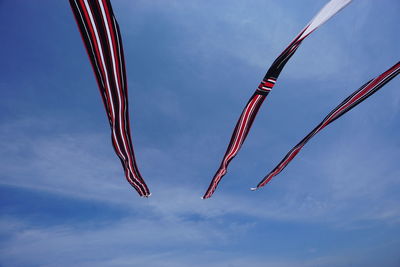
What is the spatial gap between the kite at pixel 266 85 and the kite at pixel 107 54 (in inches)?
109

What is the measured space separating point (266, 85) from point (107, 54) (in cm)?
309

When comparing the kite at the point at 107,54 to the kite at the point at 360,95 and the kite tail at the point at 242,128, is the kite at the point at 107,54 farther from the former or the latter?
the kite at the point at 360,95

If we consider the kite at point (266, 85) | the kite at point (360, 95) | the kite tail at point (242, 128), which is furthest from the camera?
the kite tail at point (242, 128)

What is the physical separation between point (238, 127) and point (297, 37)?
9.38 feet

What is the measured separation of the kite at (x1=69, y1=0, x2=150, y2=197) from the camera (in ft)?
8.85

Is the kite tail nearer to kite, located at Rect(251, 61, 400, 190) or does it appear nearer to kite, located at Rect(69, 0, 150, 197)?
kite, located at Rect(251, 61, 400, 190)

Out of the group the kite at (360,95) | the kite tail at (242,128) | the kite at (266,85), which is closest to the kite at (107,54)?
the kite at (266,85)

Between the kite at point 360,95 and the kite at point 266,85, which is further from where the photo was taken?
the kite at point 360,95

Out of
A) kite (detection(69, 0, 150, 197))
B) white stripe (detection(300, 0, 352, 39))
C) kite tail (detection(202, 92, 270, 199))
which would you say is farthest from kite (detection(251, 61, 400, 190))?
kite (detection(69, 0, 150, 197))

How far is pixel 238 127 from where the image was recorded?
606 centimetres

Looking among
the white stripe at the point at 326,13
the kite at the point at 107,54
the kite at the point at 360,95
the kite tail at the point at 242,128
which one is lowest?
the kite at the point at 107,54

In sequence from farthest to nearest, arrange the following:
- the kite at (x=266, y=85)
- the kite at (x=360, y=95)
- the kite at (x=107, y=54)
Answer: the kite at (x=360, y=95), the kite at (x=266, y=85), the kite at (x=107, y=54)

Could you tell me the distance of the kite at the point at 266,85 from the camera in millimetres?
3074

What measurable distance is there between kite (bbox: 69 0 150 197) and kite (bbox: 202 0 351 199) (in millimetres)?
2773
